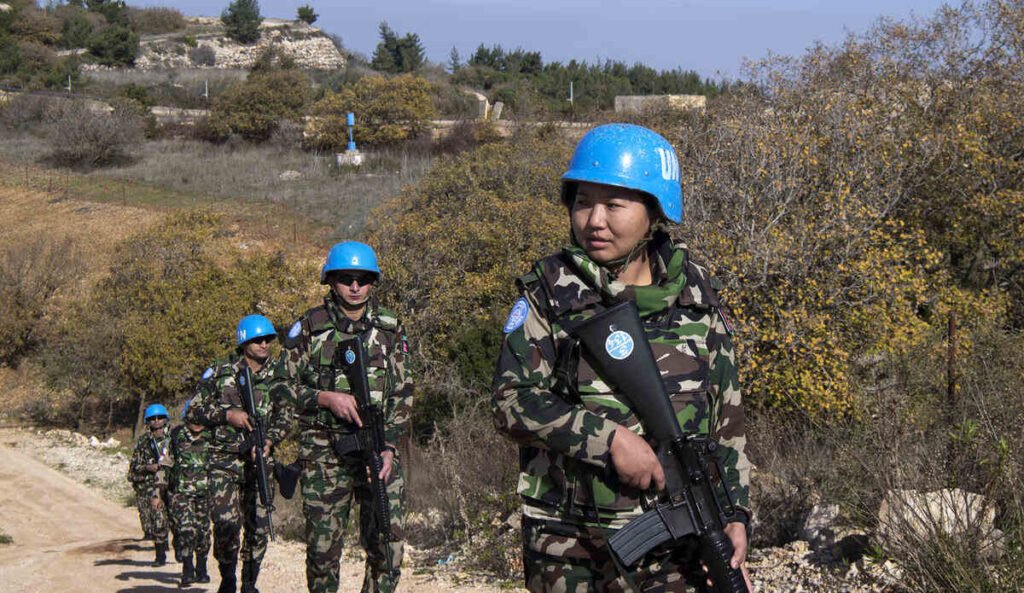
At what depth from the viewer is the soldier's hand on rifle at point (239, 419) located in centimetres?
804

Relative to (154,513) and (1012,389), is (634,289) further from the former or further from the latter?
(154,513)

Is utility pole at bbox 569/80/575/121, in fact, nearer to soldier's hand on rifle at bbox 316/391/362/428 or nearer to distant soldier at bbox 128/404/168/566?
distant soldier at bbox 128/404/168/566

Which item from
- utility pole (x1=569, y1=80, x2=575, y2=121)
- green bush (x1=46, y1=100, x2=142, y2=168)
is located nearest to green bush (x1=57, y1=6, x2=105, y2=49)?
green bush (x1=46, y1=100, x2=142, y2=168)

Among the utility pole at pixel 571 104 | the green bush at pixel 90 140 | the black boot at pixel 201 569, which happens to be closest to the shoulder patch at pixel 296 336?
the black boot at pixel 201 569

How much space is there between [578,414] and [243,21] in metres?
100

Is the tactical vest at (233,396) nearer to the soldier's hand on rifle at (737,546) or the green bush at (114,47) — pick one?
the soldier's hand on rifle at (737,546)

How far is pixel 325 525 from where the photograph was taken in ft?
20.0

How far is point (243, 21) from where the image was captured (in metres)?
96.1

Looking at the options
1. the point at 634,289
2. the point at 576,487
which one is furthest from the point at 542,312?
the point at 576,487

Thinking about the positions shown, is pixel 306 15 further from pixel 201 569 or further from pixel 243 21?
pixel 201 569

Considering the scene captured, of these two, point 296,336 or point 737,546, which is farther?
point 296,336

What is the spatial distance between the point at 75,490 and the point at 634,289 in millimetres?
18196

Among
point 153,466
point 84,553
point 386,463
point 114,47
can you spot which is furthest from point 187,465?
point 114,47

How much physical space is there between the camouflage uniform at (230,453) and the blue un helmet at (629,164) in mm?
5337
